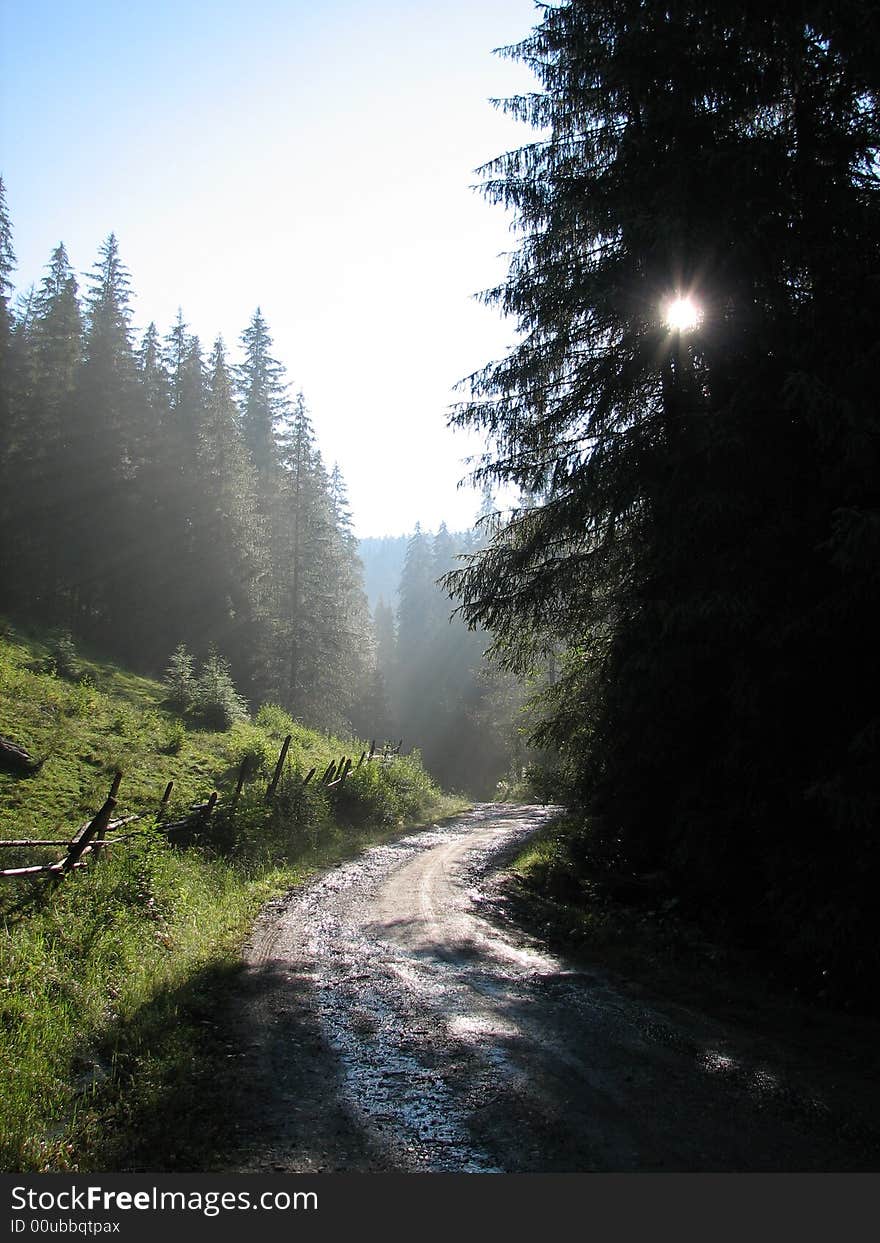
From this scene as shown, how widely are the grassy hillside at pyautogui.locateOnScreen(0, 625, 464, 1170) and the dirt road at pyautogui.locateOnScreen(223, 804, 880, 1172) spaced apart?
0.82m

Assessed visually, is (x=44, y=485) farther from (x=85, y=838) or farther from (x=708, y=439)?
(x=708, y=439)

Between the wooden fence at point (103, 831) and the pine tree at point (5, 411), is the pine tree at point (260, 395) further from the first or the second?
the wooden fence at point (103, 831)

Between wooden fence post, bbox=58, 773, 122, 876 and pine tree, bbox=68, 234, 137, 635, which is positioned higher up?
pine tree, bbox=68, 234, 137, 635

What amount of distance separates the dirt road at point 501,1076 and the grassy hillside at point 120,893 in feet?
2.70

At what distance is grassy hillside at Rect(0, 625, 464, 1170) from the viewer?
16.7 ft

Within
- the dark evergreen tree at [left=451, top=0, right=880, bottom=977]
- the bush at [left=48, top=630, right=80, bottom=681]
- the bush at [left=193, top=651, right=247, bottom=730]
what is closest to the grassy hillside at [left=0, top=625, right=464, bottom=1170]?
the bush at [left=48, top=630, right=80, bottom=681]

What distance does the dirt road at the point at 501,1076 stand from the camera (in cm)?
425

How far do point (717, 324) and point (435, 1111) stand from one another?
9309mm

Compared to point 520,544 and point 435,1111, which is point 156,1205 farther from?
point 520,544

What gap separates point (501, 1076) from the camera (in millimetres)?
5258

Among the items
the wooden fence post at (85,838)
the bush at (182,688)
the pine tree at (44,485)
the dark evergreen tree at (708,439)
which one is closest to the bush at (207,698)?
the bush at (182,688)

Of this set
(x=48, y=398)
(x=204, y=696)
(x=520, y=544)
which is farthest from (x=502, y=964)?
(x=48, y=398)

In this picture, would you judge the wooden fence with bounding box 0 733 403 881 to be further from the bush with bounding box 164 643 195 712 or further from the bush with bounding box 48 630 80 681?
the bush with bounding box 48 630 80 681

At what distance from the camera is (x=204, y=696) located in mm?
24656
